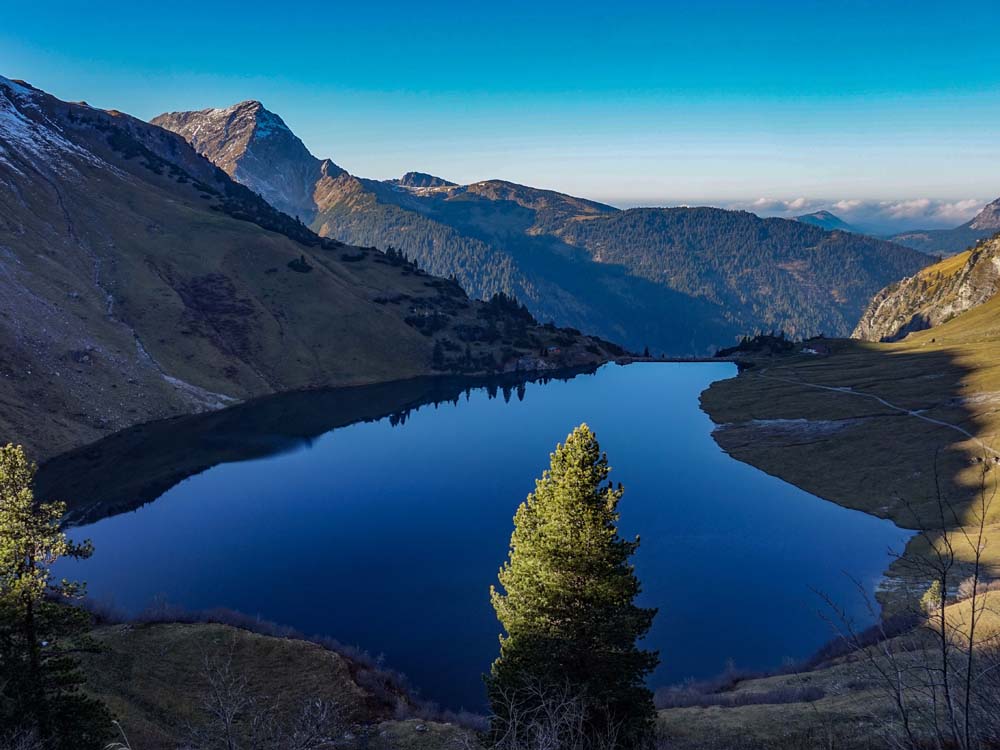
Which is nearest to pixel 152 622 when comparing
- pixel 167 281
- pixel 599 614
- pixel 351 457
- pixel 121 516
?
pixel 599 614

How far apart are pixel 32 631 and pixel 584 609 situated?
21028mm

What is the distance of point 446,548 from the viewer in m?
78.8

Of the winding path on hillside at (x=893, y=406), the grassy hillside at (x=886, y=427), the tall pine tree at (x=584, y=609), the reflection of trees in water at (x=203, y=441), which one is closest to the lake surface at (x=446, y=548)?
the reflection of trees in water at (x=203, y=441)

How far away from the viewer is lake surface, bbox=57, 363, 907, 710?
58.7 metres

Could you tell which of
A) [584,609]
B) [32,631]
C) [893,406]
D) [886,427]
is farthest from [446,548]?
[893,406]

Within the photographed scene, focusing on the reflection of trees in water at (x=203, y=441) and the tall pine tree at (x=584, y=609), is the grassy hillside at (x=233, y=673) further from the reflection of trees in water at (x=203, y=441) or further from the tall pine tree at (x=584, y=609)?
the reflection of trees in water at (x=203, y=441)

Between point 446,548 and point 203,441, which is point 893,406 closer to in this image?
point 446,548

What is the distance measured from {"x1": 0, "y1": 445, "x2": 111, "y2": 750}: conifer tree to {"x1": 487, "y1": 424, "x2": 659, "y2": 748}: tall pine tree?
16027mm

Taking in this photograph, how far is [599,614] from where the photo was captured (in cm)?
2756

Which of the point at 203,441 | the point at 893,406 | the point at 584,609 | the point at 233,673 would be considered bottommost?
the point at 203,441

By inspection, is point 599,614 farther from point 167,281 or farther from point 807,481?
Answer: point 167,281

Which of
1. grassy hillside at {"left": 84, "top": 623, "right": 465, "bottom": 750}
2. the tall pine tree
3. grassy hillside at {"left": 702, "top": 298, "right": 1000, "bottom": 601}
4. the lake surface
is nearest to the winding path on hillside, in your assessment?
grassy hillside at {"left": 702, "top": 298, "right": 1000, "bottom": 601}

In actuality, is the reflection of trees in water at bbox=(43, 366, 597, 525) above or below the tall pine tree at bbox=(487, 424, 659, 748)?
below

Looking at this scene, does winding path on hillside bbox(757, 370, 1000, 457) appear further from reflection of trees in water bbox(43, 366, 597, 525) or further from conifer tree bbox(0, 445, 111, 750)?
conifer tree bbox(0, 445, 111, 750)
